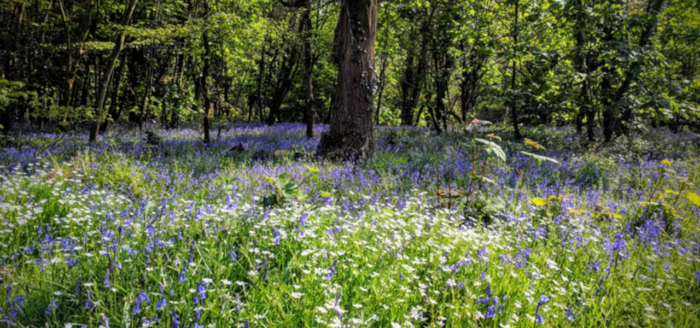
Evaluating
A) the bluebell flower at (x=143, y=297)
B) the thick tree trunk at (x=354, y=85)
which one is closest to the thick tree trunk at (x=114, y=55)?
the thick tree trunk at (x=354, y=85)

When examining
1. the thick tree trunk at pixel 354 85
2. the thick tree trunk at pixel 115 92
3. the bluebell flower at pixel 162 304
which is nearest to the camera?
the bluebell flower at pixel 162 304

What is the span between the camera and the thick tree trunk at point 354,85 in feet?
24.3

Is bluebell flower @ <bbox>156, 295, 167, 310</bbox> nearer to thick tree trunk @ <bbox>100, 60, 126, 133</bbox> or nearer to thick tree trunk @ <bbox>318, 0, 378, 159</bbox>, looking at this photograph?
thick tree trunk @ <bbox>318, 0, 378, 159</bbox>

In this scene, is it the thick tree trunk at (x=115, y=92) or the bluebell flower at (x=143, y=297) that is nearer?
the bluebell flower at (x=143, y=297)

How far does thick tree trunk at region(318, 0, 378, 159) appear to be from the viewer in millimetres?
7414

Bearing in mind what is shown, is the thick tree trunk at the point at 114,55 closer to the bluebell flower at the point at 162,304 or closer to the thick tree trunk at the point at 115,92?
the thick tree trunk at the point at 115,92

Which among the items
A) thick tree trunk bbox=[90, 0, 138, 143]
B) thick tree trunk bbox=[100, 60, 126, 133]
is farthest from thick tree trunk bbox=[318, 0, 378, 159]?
thick tree trunk bbox=[100, 60, 126, 133]

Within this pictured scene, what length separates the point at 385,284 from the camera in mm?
2256

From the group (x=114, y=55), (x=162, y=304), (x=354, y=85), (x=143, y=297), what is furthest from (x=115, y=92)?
(x=162, y=304)

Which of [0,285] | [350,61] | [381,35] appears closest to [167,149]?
[350,61]

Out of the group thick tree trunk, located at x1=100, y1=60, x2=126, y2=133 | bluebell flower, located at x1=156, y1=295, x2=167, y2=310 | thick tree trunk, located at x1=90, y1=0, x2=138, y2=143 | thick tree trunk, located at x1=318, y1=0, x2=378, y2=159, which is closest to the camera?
bluebell flower, located at x1=156, y1=295, x2=167, y2=310

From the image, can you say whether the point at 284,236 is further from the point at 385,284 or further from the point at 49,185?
the point at 49,185

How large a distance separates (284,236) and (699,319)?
2937 mm

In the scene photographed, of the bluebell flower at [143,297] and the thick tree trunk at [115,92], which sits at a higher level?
the thick tree trunk at [115,92]
